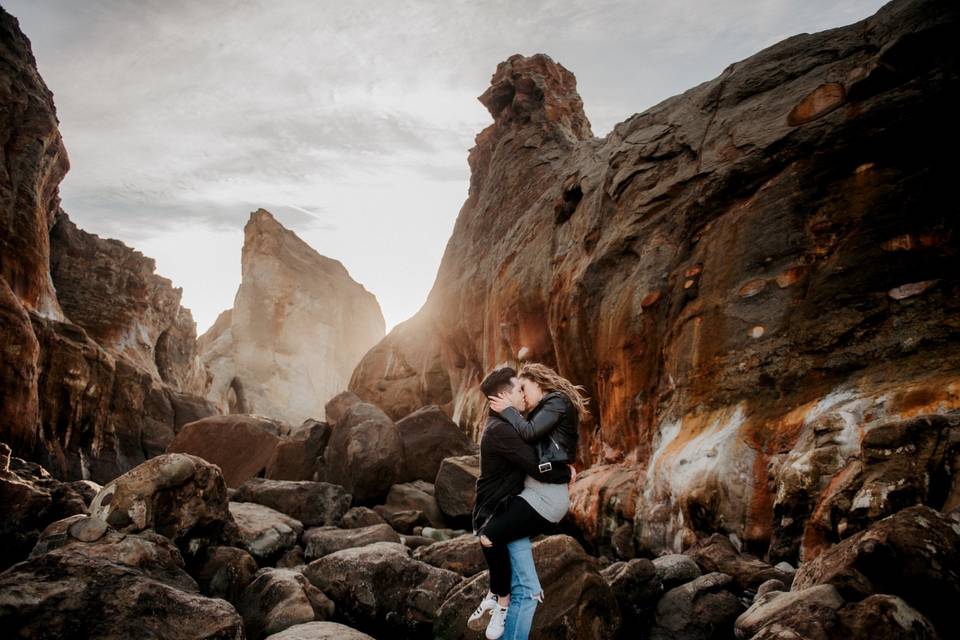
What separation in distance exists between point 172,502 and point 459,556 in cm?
433

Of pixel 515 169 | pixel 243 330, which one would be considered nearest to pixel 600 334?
pixel 515 169

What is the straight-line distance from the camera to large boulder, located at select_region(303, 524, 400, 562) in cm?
957

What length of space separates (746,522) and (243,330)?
207 feet

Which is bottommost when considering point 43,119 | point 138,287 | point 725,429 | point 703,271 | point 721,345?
point 725,429

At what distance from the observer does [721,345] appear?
936cm

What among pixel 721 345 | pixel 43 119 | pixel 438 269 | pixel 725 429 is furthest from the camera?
pixel 438 269

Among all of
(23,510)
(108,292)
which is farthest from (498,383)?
(108,292)

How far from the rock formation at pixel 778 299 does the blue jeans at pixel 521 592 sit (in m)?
3.84

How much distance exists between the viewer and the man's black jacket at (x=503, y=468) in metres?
4.08

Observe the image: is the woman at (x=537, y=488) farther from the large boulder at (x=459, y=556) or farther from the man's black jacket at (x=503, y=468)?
the large boulder at (x=459, y=556)

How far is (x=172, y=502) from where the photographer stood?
7.99 meters

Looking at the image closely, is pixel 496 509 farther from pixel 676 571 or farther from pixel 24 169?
pixel 24 169

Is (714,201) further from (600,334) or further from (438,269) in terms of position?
(438,269)

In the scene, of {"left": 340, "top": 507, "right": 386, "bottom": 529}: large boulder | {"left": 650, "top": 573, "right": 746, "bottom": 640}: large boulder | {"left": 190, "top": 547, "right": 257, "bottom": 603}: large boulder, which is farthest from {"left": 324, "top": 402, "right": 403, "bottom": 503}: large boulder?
{"left": 650, "top": 573, "right": 746, "bottom": 640}: large boulder
